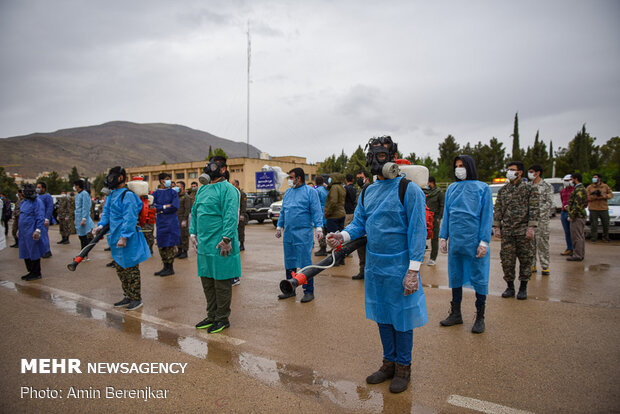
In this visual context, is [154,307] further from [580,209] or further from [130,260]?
[580,209]

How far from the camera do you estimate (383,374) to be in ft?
10.5

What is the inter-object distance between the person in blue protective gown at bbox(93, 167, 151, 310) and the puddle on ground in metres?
0.58

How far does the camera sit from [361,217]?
332 cm

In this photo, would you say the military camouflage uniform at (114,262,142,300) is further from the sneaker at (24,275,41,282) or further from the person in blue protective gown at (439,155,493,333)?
the person in blue protective gown at (439,155,493,333)

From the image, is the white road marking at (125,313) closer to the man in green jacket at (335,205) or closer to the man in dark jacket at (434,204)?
the man in green jacket at (335,205)

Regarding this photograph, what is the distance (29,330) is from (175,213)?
4.03 m

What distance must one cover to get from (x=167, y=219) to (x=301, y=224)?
3887mm

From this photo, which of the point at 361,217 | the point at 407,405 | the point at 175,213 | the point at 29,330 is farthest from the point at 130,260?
the point at 407,405

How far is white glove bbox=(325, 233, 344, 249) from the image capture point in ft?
9.85

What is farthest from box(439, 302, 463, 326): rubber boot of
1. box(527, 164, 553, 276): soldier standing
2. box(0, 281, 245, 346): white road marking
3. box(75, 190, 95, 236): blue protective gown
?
box(75, 190, 95, 236): blue protective gown

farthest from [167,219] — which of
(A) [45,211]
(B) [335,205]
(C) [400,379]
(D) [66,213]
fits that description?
(D) [66,213]

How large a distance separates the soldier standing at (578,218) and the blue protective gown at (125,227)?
932 centimetres

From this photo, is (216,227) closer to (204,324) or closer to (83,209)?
(204,324)

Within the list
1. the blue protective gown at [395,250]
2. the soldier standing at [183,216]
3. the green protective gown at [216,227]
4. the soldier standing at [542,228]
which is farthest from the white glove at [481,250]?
the soldier standing at [183,216]
